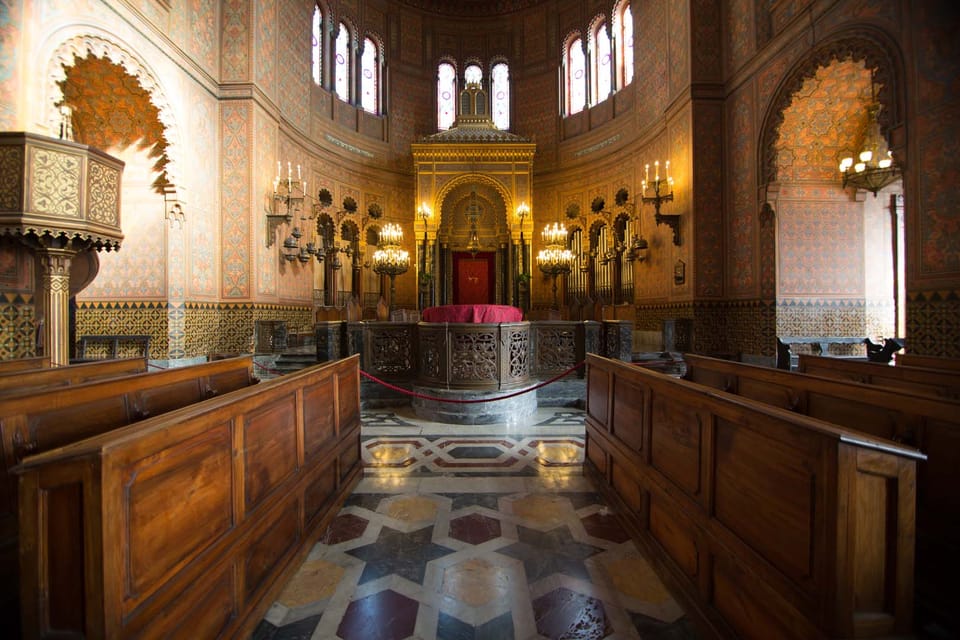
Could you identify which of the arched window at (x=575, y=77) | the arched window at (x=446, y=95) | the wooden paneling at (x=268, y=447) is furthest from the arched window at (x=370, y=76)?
the wooden paneling at (x=268, y=447)

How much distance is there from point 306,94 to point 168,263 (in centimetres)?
639

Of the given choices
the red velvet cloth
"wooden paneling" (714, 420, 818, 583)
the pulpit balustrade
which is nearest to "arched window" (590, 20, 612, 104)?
the pulpit balustrade

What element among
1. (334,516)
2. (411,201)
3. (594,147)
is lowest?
(334,516)

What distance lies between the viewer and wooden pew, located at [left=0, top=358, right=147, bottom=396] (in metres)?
2.52

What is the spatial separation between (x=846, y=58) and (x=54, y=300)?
437 inches

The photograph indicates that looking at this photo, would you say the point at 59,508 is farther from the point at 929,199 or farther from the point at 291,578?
the point at 929,199

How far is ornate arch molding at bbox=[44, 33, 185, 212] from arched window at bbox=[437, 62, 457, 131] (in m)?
9.28

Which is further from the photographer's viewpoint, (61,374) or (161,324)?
(161,324)

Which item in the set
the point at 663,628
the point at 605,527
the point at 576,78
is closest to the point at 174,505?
the point at 663,628

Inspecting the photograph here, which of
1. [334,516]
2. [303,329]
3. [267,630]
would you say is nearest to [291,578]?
[267,630]

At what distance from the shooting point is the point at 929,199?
15.4 ft

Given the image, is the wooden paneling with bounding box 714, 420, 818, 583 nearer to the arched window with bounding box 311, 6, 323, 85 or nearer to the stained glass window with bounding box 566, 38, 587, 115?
the arched window with bounding box 311, 6, 323, 85

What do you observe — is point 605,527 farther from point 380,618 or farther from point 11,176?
point 11,176

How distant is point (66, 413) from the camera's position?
203 cm
